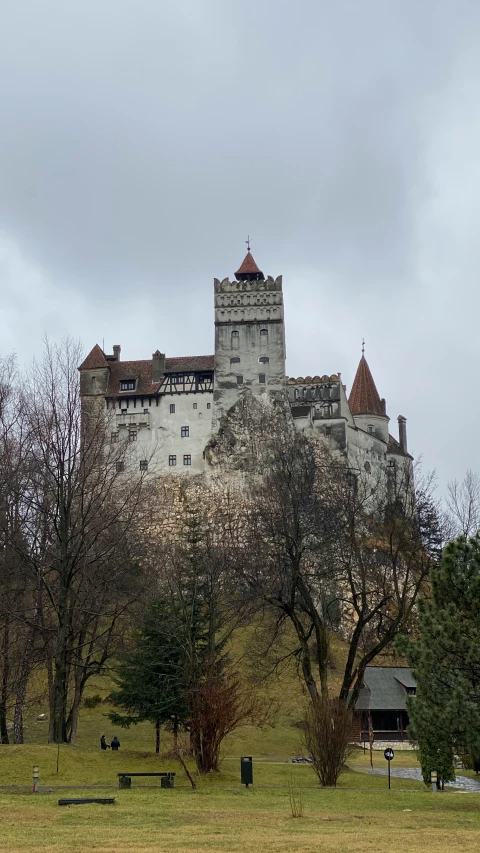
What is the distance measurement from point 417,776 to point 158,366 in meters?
51.9

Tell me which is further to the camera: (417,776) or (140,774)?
(417,776)

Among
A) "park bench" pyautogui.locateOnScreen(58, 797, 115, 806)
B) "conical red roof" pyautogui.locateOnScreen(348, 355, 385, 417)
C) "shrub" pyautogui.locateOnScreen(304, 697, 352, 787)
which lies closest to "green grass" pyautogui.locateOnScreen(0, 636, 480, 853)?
"park bench" pyautogui.locateOnScreen(58, 797, 115, 806)

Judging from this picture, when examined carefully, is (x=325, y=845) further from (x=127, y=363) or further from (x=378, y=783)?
(x=127, y=363)

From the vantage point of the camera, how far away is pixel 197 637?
32469mm

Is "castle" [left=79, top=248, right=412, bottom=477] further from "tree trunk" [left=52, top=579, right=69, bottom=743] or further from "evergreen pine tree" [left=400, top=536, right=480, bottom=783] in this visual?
"evergreen pine tree" [left=400, top=536, right=480, bottom=783]

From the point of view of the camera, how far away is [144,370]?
80812mm

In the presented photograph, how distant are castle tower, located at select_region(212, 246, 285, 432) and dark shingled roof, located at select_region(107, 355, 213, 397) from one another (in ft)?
7.44

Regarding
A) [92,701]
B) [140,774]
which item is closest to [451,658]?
[140,774]

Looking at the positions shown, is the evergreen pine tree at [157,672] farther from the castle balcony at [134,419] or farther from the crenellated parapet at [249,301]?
the crenellated parapet at [249,301]

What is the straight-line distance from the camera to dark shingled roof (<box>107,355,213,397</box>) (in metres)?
78.1

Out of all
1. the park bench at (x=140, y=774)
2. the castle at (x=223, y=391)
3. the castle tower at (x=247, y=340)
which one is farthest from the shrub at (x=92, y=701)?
the castle tower at (x=247, y=340)

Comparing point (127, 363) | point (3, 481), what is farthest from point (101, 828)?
point (127, 363)

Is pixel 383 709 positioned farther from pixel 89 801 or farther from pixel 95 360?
pixel 95 360

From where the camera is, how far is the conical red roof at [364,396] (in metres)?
82.6
